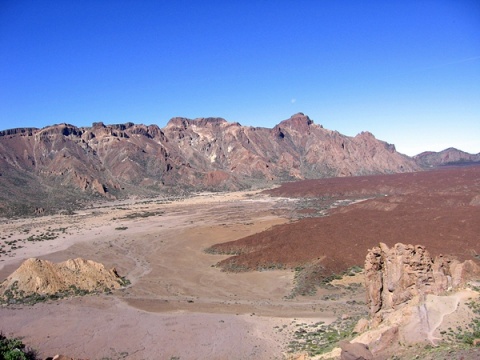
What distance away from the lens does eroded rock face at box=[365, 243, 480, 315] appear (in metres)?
20.4

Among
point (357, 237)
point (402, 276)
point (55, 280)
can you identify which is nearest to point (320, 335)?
point (402, 276)

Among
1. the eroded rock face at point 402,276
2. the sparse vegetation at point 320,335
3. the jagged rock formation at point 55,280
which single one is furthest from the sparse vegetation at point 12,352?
the eroded rock face at point 402,276

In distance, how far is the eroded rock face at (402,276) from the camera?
20.4 meters

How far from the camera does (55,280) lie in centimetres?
3391

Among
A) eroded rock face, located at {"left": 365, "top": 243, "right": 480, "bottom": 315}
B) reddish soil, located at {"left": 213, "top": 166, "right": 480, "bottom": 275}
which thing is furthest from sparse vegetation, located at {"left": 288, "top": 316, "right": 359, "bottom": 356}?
reddish soil, located at {"left": 213, "top": 166, "right": 480, "bottom": 275}

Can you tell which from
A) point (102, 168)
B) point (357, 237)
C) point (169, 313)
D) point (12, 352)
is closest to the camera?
point (12, 352)

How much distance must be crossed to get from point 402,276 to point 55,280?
28.4 metres

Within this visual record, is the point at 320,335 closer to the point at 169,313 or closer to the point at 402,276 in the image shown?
the point at 402,276

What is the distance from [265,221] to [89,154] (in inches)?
4577

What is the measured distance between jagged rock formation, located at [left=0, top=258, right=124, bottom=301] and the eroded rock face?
23.2 metres

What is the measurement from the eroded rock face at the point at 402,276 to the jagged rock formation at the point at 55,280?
23.2 m

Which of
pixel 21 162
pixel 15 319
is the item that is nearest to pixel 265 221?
pixel 15 319

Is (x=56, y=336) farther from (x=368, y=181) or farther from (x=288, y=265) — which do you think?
(x=368, y=181)

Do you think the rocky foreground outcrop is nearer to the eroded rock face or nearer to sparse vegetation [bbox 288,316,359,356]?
the eroded rock face
